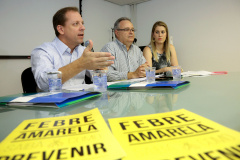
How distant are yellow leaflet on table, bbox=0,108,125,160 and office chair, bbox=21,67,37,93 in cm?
114

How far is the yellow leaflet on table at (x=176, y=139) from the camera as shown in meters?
0.24

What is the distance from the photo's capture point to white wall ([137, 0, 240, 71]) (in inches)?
137

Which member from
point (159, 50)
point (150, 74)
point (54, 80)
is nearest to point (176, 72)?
point (150, 74)

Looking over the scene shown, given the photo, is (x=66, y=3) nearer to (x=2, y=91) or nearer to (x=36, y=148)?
(x=2, y=91)

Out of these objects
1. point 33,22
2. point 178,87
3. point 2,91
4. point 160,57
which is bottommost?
point 2,91

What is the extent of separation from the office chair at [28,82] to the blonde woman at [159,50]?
1.64 m

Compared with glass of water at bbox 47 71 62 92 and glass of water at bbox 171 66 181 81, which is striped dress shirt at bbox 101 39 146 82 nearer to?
glass of water at bbox 171 66 181 81

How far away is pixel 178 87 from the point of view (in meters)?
0.89

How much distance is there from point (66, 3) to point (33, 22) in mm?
916

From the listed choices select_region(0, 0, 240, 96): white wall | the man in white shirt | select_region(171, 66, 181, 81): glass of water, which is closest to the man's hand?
the man in white shirt

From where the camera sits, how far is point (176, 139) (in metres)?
0.29

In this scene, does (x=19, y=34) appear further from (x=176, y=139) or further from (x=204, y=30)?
(x=204, y=30)

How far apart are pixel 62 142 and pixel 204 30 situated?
13.4 feet

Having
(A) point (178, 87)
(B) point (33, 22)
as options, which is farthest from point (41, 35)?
(A) point (178, 87)
